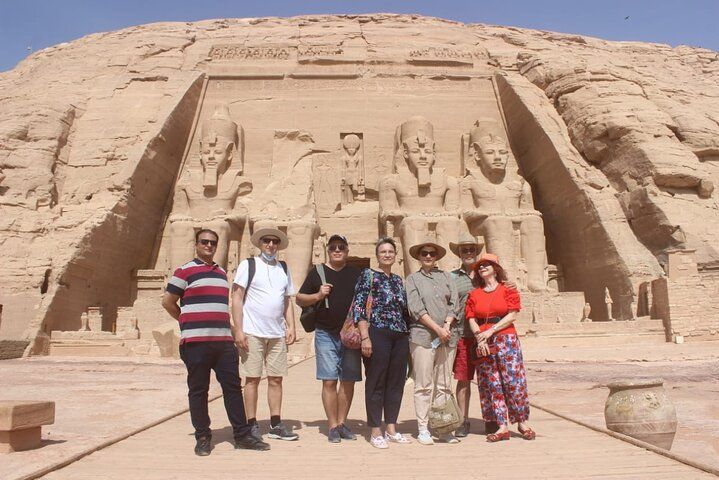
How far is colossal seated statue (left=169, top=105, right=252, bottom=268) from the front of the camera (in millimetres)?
12773

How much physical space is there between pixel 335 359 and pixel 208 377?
0.73m

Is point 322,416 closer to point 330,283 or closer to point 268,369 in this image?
point 268,369

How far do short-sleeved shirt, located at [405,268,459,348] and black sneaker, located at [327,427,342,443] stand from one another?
0.66 m

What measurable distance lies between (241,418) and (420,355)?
1.05m

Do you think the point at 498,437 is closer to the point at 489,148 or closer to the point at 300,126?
the point at 489,148

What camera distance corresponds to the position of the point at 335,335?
3.77 meters

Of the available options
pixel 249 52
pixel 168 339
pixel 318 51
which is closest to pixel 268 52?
pixel 249 52

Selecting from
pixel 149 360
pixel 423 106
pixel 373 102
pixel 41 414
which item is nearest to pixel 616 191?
pixel 423 106

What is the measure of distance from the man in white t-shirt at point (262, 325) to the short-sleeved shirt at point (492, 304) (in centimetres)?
111

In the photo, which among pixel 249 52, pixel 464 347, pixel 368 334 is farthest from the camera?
pixel 249 52

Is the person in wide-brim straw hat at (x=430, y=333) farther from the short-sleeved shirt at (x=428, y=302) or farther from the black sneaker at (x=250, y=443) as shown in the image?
the black sneaker at (x=250, y=443)

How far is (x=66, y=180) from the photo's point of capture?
1310 centimetres

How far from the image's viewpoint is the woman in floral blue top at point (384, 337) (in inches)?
142

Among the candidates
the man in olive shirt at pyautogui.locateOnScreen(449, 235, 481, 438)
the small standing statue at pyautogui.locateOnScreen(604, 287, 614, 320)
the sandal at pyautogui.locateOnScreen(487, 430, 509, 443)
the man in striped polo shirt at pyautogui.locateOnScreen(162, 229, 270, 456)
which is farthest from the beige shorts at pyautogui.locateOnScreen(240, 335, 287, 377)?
the small standing statue at pyautogui.locateOnScreen(604, 287, 614, 320)
